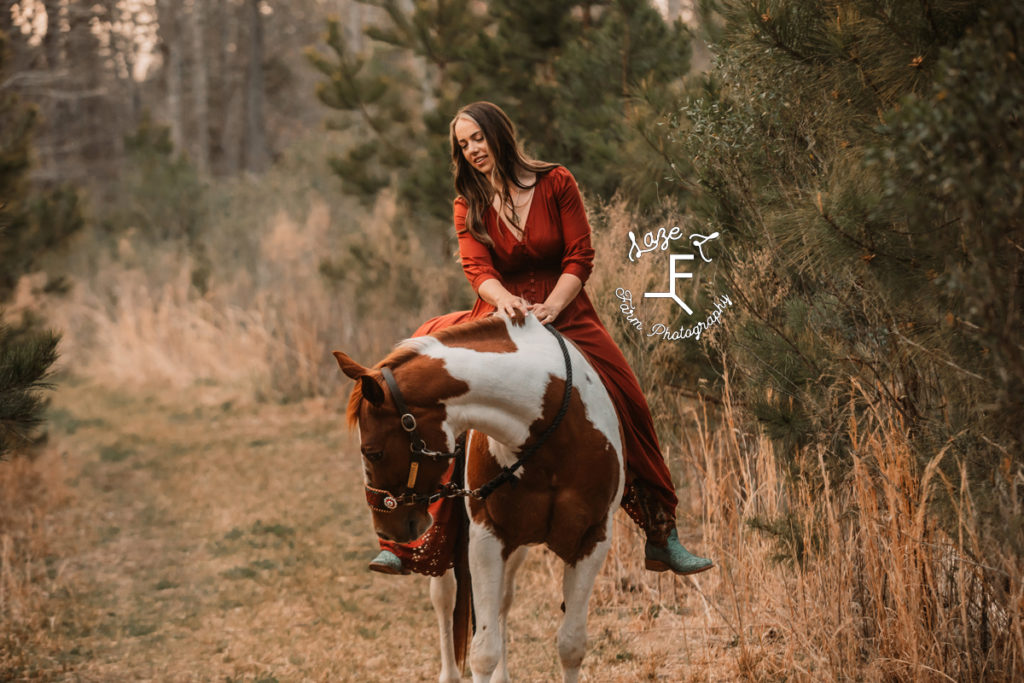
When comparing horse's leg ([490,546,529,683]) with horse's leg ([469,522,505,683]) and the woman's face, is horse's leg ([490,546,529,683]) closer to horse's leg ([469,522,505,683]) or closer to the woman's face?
horse's leg ([469,522,505,683])

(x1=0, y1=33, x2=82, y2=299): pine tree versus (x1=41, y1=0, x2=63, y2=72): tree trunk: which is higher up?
(x1=41, y1=0, x2=63, y2=72): tree trunk

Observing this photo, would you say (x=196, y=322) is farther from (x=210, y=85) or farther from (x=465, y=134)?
(x=210, y=85)

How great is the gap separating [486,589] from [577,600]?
1.09 ft

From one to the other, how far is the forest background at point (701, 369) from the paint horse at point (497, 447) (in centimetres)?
91

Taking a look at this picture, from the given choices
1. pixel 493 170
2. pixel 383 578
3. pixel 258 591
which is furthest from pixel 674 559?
pixel 258 591

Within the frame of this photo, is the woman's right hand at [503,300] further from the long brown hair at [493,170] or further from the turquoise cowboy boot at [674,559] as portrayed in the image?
the turquoise cowboy boot at [674,559]

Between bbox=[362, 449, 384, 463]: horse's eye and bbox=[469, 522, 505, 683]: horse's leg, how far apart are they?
1.91ft

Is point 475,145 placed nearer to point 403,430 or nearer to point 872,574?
point 403,430

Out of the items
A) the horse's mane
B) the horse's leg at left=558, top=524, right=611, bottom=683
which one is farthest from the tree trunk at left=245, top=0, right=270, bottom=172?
the horse's leg at left=558, top=524, right=611, bottom=683

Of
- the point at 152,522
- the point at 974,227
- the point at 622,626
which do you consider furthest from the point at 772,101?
the point at 152,522

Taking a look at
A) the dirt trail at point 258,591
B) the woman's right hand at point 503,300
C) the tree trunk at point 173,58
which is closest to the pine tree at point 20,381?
the dirt trail at point 258,591

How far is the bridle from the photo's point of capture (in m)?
2.79

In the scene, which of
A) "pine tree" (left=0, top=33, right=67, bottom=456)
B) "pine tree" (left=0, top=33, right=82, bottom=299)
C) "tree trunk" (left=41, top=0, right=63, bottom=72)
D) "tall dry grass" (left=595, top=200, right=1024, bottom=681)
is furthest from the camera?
"tree trunk" (left=41, top=0, right=63, bottom=72)

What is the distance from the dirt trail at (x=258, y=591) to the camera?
4.71m
